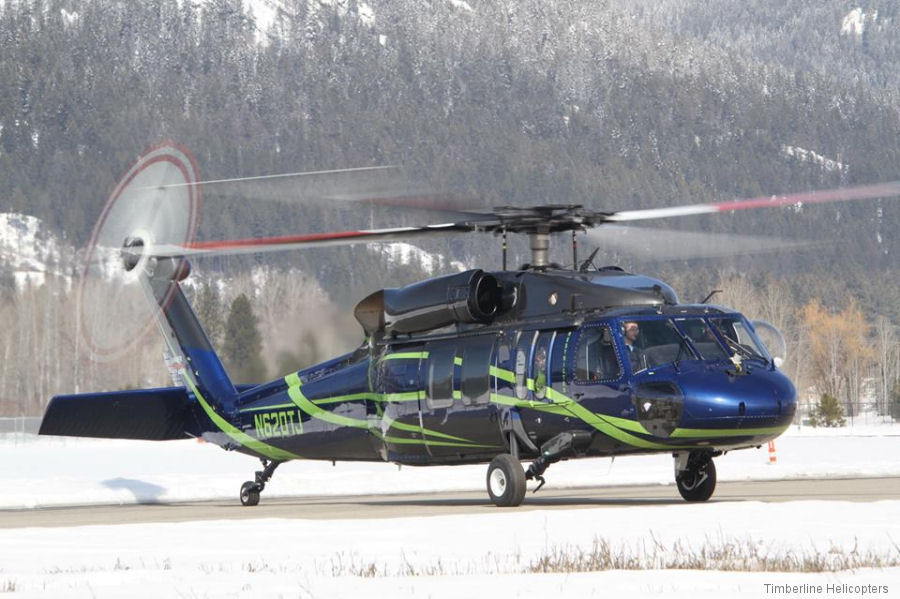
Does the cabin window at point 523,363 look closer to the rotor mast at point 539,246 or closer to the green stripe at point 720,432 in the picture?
the rotor mast at point 539,246

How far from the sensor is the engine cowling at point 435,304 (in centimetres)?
2042

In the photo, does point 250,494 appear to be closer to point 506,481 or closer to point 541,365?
point 506,481

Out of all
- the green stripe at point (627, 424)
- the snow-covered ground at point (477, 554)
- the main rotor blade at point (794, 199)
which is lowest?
the snow-covered ground at point (477, 554)

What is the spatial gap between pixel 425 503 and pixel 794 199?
874 cm

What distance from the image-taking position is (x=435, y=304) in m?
20.9

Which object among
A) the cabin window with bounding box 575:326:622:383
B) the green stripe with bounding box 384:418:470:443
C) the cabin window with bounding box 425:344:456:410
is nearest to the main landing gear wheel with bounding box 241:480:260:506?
the green stripe with bounding box 384:418:470:443

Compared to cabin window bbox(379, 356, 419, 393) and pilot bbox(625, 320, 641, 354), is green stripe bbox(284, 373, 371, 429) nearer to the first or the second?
cabin window bbox(379, 356, 419, 393)

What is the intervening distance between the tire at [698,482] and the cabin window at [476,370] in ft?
9.78

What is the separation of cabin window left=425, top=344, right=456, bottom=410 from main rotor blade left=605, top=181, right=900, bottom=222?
3.09 m

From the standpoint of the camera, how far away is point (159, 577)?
11523 mm

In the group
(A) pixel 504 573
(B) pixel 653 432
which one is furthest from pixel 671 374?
(A) pixel 504 573

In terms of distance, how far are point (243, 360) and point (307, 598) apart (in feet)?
128

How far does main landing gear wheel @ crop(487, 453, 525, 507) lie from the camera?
19656 mm

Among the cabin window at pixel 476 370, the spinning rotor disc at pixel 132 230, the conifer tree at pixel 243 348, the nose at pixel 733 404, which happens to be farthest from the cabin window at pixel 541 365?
the conifer tree at pixel 243 348
